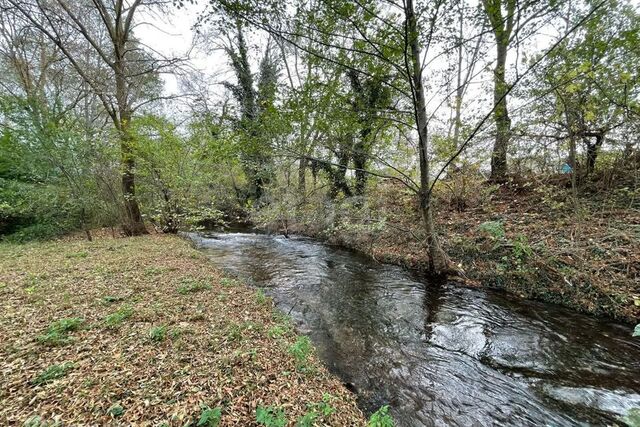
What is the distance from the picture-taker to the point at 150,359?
8.99ft

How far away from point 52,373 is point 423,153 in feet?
23.0

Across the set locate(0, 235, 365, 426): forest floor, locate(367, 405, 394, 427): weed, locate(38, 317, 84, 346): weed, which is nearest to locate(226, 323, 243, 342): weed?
locate(0, 235, 365, 426): forest floor

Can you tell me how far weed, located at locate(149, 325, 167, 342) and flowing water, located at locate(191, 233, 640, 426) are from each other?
2.12 metres

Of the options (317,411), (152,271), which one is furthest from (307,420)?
(152,271)

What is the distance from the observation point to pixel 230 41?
1530 centimetres

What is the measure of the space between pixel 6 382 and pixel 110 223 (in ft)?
34.8

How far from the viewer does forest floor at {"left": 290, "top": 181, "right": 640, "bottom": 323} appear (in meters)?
4.79

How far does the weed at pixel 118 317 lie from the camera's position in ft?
11.0

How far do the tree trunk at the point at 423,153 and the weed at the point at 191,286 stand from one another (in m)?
5.31

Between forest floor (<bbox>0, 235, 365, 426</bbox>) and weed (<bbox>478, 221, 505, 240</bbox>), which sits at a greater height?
weed (<bbox>478, 221, 505, 240</bbox>)

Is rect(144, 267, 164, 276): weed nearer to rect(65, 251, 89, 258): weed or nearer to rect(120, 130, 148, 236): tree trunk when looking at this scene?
rect(65, 251, 89, 258): weed

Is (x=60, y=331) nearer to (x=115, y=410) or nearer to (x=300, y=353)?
(x=115, y=410)

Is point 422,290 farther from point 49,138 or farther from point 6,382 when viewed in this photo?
point 49,138

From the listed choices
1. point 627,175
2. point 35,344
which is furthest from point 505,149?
point 35,344
